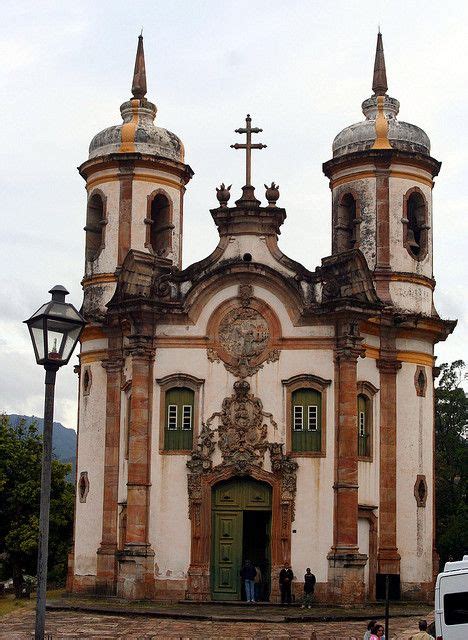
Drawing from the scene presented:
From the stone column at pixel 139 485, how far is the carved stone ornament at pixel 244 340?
189cm

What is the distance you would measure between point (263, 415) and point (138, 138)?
33.0ft

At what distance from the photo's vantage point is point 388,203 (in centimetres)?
3616

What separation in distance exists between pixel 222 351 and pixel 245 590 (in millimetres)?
6367

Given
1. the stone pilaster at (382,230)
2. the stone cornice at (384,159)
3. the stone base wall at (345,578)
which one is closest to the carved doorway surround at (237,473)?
the stone base wall at (345,578)

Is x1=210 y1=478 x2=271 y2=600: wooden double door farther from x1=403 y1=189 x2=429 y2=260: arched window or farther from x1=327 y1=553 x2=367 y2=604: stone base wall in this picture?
x1=403 y1=189 x2=429 y2=260: arched window

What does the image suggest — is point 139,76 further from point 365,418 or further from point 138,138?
point 365,418

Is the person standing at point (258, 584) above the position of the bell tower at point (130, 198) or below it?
below

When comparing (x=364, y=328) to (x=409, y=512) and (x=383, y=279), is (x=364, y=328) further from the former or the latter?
(x=409, y=512)

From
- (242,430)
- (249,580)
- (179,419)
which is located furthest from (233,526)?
(179,419)

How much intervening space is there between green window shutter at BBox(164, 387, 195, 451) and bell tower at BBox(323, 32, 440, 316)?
655 cm

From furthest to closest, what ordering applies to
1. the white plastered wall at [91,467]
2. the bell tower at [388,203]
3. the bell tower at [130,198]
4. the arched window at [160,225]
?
1. the arched window at [160,225]
2. the bell tower at [130,198]
3. the bell tower at [388,203]
4. the white plastered wall at [91,467]

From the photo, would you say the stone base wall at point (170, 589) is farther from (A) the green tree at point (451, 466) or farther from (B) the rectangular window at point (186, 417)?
(A) the green tree at point (451, 466)

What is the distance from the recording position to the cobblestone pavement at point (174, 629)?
81.7 feet

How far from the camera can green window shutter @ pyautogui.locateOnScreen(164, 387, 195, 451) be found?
3325 centimetres
